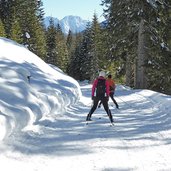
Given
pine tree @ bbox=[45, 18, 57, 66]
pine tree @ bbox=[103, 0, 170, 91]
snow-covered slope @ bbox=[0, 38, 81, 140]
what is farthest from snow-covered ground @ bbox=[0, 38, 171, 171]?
pine tree @ bbox=[45, 18, 57, 66]

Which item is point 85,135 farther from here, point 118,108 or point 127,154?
point 118,108

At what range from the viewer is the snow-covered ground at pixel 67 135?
7.70 metres

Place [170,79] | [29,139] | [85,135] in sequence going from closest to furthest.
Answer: [29,139], [85,135], [170,79]

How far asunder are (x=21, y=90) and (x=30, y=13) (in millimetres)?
56741

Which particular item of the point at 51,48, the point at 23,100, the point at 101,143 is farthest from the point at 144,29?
the point at 51,48

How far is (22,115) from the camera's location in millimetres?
10930

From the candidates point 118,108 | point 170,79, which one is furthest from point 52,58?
point 118,108

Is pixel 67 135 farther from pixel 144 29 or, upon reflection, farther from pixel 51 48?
pixel 51 48

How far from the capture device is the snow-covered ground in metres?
7.70

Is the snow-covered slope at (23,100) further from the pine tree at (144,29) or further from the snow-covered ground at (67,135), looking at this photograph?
the pine tree at (144,29)

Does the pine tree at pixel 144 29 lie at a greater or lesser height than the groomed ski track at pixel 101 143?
greater

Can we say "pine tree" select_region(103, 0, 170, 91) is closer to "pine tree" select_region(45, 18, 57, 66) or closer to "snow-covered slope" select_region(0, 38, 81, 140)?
"snow-covered slope" select_region(0, 38, 81, 140)

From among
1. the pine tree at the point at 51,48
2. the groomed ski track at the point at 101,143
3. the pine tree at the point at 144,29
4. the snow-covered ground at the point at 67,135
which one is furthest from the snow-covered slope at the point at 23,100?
the pine tree at the point at 51,48

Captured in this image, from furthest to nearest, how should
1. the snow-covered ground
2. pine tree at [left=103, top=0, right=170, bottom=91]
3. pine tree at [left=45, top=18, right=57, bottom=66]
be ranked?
pine tree at [left=45, top=18, right=57, bottom=66] → pine tree at [left=103, top=0, right=170, bottom=91] → the snow-covered ground
